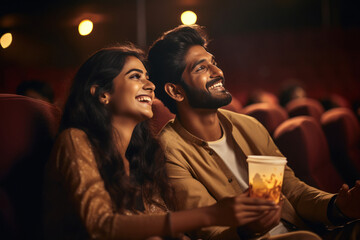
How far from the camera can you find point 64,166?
83 cm

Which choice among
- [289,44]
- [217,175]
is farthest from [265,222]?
[289,44]

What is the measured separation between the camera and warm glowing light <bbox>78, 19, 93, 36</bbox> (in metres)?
1.37

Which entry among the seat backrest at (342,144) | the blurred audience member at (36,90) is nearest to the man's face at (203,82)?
the blurred audience member at (36,90)

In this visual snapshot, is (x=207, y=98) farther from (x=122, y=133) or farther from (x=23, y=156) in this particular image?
(x=23, y=156)

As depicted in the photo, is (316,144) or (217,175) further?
(316,144)

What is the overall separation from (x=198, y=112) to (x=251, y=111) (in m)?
0.60

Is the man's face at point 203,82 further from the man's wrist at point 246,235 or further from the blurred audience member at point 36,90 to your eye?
the blurred audience member at point 36,90

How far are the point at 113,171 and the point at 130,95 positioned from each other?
0.64 ft

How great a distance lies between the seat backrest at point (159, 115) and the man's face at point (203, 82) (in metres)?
0.13

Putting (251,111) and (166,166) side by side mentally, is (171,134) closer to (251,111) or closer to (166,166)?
(166,166)

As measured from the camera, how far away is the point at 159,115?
50.3 inches

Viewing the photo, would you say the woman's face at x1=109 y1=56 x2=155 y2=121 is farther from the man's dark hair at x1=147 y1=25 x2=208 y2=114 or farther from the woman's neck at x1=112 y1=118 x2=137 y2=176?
the man's dark hair at x1=147 y1=25 x2=208 y2=114

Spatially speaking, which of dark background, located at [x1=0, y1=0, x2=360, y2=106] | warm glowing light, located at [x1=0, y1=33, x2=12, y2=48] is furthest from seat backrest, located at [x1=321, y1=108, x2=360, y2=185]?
dark background, located at [x1=0, y1=0, x2=360, y2=106]

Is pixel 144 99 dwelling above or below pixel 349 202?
above
